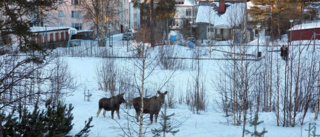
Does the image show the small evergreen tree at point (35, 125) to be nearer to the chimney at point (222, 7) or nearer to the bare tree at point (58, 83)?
the bare tree at point (58, 83)

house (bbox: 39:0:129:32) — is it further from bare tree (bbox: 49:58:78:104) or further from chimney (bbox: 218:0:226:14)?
bare tree (bbox: 49:58:78:104)

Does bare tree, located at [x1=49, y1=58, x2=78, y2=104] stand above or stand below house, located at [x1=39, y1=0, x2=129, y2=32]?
below

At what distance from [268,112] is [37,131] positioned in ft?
29.4

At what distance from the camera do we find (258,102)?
48.4 ft

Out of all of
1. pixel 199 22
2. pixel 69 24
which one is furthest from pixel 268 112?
pixel 69 24

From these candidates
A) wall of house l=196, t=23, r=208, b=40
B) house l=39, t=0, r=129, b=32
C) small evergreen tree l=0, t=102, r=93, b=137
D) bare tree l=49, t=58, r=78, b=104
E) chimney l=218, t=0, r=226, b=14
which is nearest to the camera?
small evergreen tree l=0, t=102, r=93, b=137

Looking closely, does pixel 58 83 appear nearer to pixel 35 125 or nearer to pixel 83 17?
pixel 35 125

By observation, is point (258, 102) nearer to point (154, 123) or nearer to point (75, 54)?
point (154, 123)

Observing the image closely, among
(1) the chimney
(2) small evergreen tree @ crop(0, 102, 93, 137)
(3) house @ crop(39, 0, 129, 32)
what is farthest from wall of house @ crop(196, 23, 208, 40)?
(2) small evergreen tree @ crop(0, 102, 93, 137)

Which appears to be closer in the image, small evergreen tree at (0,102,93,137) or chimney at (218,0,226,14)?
small evergreen tree at (0,102,93,137)

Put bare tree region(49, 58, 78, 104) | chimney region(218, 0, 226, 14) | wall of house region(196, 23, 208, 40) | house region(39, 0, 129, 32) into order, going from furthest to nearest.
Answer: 1. wall of house region(196, 23, 208, 40)
2. chimney region(218, 0, 226, 14)
3. house region(39, 0, 129, 32)
4. bare tree region(49, 58, 78, 104)

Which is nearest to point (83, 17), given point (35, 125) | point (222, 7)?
point (222, 7)

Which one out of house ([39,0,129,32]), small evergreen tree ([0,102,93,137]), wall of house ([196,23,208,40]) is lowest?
small evergreen tree ([0,102,93,137])

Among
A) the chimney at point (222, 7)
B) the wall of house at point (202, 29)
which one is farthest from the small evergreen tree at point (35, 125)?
the chimney at point (222, 7)
